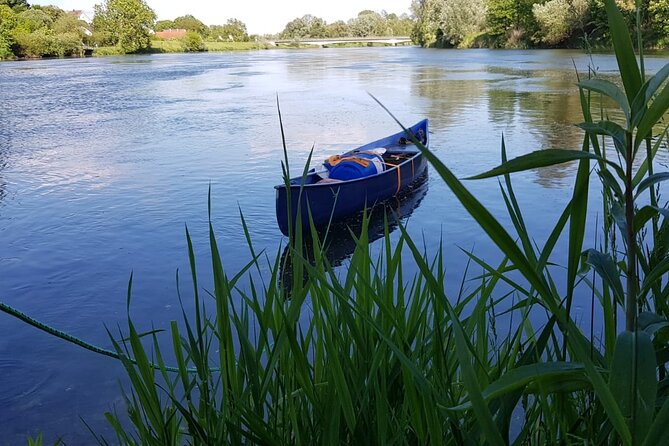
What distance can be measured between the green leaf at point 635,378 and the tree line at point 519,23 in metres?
32.4

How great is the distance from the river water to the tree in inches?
1833

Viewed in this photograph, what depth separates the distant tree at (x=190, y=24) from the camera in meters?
97.6

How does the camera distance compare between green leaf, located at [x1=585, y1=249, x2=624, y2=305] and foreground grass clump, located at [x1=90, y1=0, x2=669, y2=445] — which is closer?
foreground grass clump, located at [x1=90, y1=0, x2=669, y2=445]

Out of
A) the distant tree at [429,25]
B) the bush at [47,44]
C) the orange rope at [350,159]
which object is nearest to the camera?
the orange rope at [350,159]

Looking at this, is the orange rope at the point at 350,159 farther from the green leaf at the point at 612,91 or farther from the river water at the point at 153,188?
the green leaf at the point at 612,91

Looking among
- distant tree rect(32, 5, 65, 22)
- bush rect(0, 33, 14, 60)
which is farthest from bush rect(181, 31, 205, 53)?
bush rect(0, 33, 14, 60)

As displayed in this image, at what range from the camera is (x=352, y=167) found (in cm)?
835

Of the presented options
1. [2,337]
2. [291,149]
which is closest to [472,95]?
[291,149]

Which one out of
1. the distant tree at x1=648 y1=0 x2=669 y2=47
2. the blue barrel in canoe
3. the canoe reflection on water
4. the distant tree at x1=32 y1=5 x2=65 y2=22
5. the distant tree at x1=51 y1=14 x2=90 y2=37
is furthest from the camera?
the distant tree at x1=32 y1=5 x2=65 y2=22

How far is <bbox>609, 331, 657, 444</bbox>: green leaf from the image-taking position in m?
0.72

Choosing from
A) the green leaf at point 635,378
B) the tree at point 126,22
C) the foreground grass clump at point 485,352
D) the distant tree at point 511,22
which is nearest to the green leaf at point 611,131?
the foreground grass clump at point 485,352

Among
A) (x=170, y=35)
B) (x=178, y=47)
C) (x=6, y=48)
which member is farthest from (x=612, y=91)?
(x=170, y=35)

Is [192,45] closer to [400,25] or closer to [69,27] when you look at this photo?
[69,27]

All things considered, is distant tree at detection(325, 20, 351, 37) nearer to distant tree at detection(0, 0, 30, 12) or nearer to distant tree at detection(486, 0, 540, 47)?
distant tree at detection(0, 0, 30, 12)
